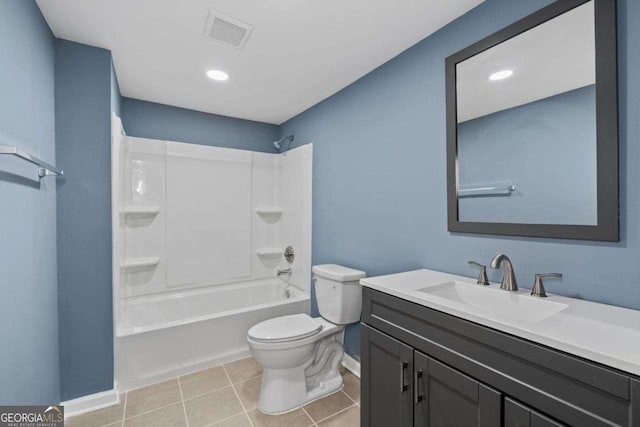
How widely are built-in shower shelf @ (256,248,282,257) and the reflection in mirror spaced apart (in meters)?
2.33

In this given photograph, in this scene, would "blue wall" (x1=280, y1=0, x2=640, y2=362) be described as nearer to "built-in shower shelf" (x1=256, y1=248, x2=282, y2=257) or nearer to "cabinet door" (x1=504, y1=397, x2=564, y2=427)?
"cabinet door" (x1=504, y1=397, x2=564, y2=427)

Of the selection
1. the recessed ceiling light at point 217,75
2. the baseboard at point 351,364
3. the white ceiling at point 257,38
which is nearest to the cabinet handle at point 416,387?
the baseboard at point 351,364

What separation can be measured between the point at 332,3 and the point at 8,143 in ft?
5.23

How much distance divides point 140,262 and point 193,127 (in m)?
1.50

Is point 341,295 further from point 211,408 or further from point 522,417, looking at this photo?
point 522,417

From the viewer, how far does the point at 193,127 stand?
306 centimetres

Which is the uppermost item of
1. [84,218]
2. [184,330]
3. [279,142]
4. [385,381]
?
[279,142]

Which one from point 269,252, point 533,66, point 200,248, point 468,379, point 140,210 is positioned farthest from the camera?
point 269,252

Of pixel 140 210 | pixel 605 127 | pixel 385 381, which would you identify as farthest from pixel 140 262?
pixel 605 127

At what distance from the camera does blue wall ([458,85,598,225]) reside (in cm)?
112

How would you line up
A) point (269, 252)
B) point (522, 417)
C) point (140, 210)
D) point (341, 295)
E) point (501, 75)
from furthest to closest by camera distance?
point (269, 252) < point (140, 210) < point (341, 295) < point (501, 75) < point (522, 417)

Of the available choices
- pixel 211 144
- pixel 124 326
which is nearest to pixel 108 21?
pixel 211 144

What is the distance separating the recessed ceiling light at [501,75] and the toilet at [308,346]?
4.76ft

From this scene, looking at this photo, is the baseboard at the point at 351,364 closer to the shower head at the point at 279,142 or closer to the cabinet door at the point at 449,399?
the cabinet door at the point at 449,399
